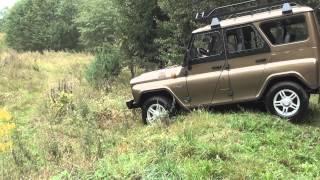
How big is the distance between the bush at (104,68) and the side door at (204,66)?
7424 mm

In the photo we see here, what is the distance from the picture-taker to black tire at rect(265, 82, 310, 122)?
995 centimetres

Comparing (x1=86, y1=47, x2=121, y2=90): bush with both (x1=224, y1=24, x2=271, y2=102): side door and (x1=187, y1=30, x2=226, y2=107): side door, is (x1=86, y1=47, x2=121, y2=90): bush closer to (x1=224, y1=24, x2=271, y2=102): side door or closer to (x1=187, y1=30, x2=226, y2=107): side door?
(x1=187, y1=30, x2=226, y2=107): side door

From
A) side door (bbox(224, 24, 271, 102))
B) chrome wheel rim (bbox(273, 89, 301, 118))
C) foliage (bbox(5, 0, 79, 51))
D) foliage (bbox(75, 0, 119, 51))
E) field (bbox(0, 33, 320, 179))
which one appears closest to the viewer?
field (bbox(0, 33, 320, 179))

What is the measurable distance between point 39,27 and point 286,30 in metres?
43.0

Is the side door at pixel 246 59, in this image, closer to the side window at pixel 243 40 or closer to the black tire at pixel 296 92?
the side window at pixel 243 40

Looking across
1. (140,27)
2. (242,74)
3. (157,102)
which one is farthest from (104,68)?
(242,74)

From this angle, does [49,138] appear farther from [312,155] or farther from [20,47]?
[20,47]

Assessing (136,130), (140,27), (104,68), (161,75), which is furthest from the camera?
(104,68)

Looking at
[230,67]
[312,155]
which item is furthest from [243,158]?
[230,67]

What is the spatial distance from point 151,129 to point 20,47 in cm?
4299

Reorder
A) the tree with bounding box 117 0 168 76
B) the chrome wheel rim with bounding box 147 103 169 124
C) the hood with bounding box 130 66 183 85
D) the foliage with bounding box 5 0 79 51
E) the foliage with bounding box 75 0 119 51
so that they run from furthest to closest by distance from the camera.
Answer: the foliage with bounding box 5 0 79 51, the foliage with bounding box 75 0 119 51, the tree with bounding box 117 0 168 76, the hood with bounding box 130 66 183 85, the chrome wheel rim with bounding box 147 103 169 124

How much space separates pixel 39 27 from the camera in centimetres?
5056

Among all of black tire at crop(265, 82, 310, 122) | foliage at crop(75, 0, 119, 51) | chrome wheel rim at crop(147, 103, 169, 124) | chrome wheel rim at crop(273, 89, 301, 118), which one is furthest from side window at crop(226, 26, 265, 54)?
foliage at crop(75, 0, 119, 51)

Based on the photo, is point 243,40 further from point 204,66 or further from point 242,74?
point 204,66
